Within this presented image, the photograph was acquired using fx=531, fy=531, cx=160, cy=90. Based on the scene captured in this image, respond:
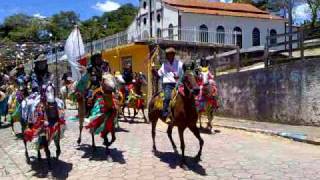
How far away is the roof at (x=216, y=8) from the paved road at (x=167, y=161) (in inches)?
1341

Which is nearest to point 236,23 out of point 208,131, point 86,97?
point 208,131

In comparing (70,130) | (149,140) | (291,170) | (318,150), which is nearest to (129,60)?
(70,130)

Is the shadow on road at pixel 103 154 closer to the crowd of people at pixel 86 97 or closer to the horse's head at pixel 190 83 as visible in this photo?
the crowd of people at pixel 86 97

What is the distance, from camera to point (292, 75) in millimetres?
17375

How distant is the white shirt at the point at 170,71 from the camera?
11254mm

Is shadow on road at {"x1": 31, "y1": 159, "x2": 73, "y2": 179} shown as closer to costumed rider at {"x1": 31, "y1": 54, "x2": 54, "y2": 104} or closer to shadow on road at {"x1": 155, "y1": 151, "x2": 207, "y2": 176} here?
costumed rider at {"x1": 31, "y1": 54, "x2": 54, "y2": 104}

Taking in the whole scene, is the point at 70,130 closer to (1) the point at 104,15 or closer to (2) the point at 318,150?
(2) the point at 318,150

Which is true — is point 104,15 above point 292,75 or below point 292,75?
above

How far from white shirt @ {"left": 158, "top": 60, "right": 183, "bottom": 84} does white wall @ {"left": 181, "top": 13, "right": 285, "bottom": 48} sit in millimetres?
34734

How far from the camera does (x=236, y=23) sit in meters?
49.2

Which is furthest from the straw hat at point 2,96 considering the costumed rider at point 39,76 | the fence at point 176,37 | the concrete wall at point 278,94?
the fence at point 176,37

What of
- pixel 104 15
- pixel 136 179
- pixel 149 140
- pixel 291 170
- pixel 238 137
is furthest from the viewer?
pixel 104 15

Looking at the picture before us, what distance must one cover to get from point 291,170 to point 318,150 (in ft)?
10.0

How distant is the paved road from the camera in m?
10.2
